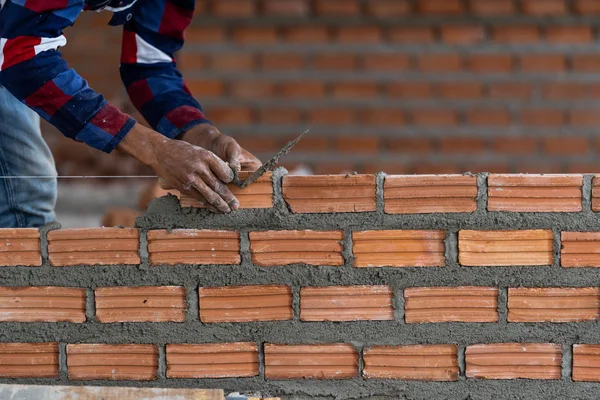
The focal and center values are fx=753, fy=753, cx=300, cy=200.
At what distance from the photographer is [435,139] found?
529cm

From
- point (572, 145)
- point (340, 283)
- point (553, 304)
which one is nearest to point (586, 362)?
point (553, 304)

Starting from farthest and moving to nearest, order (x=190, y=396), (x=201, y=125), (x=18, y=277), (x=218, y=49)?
(x=218, y=49) < (x=201, y=125) < (x=18, y=277) < (x=190, y=396)

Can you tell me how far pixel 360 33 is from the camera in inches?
204

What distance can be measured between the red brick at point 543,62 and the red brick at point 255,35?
173 centimetres

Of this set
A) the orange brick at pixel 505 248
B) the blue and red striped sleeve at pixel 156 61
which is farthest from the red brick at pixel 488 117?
the orange brick at pixel 505 248

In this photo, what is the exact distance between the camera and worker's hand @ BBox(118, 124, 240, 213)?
1920 millimetres

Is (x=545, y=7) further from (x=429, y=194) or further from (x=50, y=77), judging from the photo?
(x=50, y=77)

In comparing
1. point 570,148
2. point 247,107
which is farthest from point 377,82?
point 570,148

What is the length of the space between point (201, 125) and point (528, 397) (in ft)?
4.16

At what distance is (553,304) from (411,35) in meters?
3.45

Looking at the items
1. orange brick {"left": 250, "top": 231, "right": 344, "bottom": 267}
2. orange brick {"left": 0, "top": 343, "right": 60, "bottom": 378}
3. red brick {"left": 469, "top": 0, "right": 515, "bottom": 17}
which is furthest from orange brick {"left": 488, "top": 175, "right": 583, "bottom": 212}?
red brick {"left": 469, "top": 0, "right": 515, "bottom": 17}

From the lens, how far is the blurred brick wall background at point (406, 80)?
5.15 m

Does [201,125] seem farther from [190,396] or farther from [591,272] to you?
[591,272]

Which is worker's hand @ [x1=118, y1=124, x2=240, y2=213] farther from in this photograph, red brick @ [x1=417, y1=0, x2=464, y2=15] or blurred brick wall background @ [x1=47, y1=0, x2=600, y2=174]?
red brick @ [x1=417, y1=0, x2=464, y2=15]
